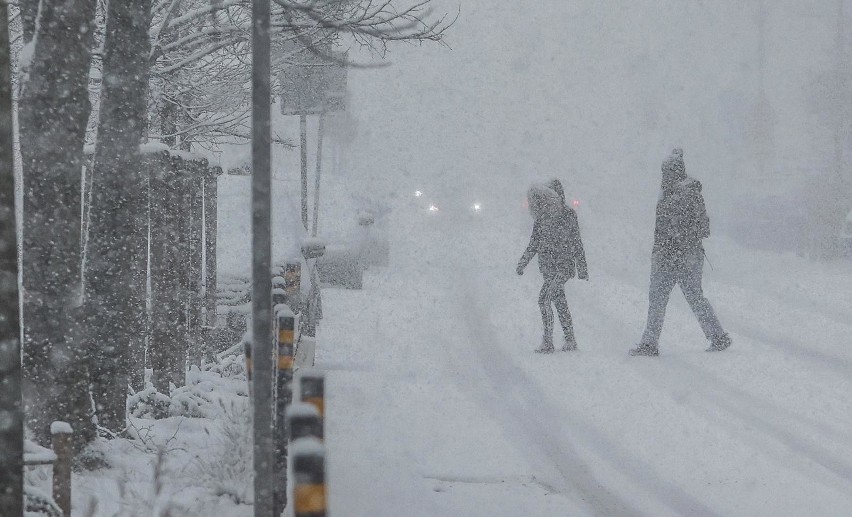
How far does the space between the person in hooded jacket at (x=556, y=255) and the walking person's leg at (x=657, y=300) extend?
84cm

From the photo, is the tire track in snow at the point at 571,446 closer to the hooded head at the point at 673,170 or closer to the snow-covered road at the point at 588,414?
the snow-covered road at the point at 588,414

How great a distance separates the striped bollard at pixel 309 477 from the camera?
2.21 metres

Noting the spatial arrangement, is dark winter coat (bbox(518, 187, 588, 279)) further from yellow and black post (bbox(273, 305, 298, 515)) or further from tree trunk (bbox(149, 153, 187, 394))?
yellow and black post (bbox(273, 305, 298, 515))

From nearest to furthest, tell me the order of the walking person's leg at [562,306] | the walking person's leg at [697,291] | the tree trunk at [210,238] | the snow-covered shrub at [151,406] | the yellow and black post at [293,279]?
1. the snow-covered shrub at [151,406]
2. the tree trunk at [210,238]
3. the yellow and black post at [293,279]
4. the walking person's leg at [697,291]
5. the walking person's leg at [562,306]

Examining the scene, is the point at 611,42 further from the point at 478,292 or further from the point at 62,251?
the point at 62,251

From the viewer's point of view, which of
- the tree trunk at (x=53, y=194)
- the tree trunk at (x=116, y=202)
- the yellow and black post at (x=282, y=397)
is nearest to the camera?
the yellow and black post at (x=282, y=397)

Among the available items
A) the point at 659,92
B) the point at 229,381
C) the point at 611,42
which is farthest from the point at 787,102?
the point at 229,381

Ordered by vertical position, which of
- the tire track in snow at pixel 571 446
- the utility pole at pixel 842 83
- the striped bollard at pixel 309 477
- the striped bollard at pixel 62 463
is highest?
the utility pole at pixel 842 83

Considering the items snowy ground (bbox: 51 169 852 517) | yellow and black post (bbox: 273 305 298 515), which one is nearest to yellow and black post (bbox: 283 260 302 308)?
snowy ground (bbox: 51 169 852 517)

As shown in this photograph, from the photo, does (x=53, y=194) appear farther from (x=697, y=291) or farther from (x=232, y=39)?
(x=697, y=291)

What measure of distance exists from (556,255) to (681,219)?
148 centimetres

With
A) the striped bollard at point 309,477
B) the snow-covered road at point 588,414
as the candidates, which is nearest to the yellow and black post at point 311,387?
the striped bollard at point 309,477

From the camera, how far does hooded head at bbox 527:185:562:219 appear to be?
10016mm

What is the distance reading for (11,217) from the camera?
2.74 metres
